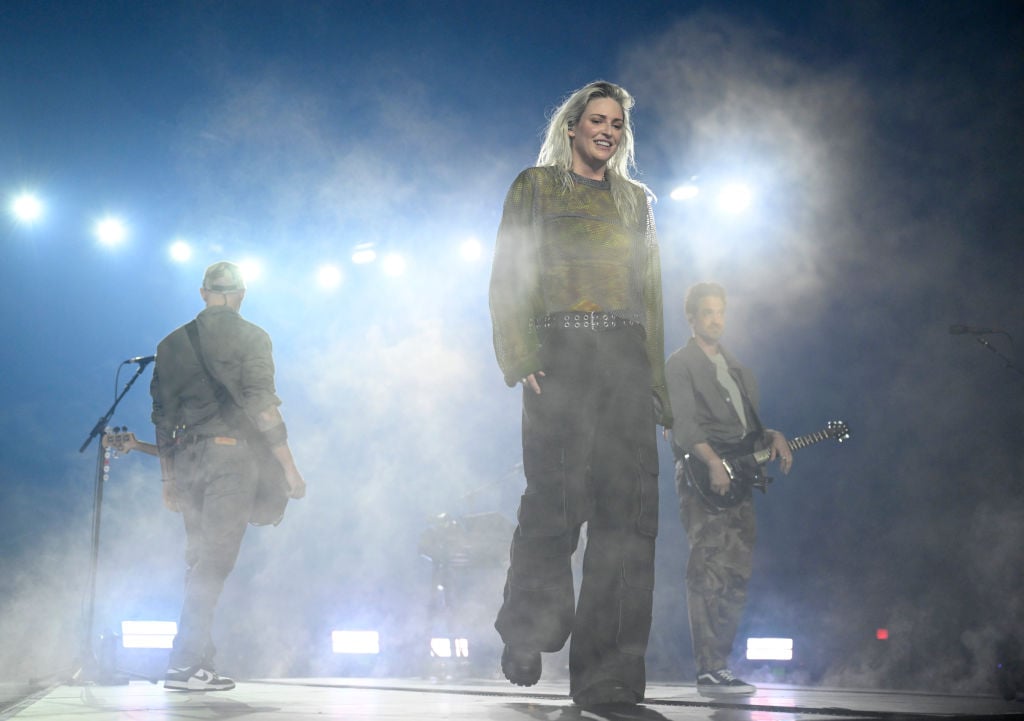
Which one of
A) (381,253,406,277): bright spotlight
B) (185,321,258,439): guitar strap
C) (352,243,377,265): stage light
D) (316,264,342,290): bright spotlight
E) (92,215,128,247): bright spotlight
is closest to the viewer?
(185,321,258,439): guitar strap

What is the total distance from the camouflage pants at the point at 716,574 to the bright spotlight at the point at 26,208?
8243 millimetres

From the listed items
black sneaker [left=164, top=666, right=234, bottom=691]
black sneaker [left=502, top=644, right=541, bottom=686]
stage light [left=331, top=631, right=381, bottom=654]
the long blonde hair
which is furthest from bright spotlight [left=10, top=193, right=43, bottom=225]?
black sneaker [left=502, top=644, right=541, bottom=686]

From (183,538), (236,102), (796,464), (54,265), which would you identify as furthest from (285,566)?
(796,464)

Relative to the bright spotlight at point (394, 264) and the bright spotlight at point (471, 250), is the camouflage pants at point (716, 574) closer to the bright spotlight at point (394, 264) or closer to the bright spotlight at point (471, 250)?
the bright spotlight at point (471, 250)

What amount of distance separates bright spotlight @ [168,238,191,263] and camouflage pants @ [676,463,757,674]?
8.36m

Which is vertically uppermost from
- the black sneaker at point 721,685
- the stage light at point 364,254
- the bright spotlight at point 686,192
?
the stage light at point 364,254

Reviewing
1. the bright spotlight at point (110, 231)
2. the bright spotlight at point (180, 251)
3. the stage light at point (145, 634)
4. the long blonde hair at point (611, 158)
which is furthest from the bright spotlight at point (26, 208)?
the long blonde hair at point (611, 158)

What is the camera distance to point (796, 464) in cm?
820

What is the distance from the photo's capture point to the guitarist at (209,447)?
126 inches

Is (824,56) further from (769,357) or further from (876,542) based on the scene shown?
(876,542)

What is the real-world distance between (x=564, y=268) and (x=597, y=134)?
0.40 m

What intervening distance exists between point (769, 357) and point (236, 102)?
595 cm

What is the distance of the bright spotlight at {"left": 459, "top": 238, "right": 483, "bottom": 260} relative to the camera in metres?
10.5

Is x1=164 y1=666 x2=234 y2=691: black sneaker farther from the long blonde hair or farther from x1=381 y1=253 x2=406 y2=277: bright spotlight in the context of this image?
x1=381 y1=253 x2=406 y2=277: bright spotlight
